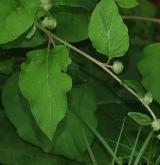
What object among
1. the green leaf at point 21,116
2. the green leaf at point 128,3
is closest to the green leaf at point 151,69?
the green leaf at point 128,3

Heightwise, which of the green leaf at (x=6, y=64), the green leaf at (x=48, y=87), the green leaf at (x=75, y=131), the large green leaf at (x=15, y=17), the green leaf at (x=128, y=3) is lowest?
the green leaf at (x=75, y=131)

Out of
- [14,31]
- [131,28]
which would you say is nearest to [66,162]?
[14,31]

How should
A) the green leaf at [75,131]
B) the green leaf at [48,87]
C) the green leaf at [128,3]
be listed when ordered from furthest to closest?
the green leaf at [75,131] → the green leaf at [128,3] → the green leaf at [48,87]

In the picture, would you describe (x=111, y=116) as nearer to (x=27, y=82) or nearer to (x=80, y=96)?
(x=80, y=96)

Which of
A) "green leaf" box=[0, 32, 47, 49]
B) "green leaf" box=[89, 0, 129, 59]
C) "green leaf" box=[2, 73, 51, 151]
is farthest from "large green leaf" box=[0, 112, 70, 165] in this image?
"green leaf" box=[89, 0, 129, 59]

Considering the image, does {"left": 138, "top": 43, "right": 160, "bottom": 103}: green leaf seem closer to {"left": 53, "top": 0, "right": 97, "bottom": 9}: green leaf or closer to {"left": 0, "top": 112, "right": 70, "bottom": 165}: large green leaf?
{"left": 53, "top": 0, "right": 97, "bottom": 9}: green leaf

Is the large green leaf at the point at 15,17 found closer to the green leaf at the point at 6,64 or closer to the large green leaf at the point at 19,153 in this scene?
the green leaf at the point at 6,64
